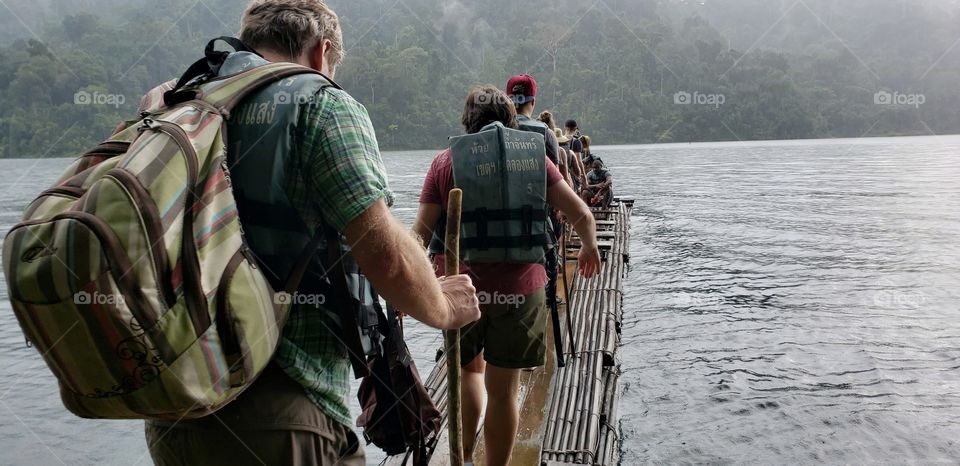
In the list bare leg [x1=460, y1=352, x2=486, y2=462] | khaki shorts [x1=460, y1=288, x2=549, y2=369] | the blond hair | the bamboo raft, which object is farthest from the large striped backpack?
the bamboo raft

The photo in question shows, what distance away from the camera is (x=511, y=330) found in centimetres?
302

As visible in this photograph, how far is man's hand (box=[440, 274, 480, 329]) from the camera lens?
1567mm

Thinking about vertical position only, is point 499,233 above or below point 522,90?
below

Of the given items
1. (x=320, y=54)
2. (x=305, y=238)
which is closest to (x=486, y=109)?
(x=320, y=54)

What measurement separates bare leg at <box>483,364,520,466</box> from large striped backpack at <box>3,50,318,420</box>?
75.3 inches

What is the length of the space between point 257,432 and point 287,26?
0.86 m

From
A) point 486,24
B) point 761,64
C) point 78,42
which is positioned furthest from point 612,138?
point 78,42

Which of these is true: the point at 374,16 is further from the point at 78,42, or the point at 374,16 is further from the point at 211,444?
the point at 211,444

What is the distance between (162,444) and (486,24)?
15221 cm

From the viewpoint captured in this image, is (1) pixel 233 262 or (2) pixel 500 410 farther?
(2) pixel 500 410

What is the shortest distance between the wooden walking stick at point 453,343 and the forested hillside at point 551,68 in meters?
72.1

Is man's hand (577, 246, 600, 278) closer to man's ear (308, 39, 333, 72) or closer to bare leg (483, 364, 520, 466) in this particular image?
bare leg (483, 364, 520, 466)

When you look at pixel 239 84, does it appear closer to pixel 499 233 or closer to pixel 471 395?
pixel 499 233

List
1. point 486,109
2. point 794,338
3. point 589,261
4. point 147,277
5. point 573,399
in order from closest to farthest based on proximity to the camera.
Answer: point 147,277
point 486,109
point 589,261
point 573,399
point 794,338
